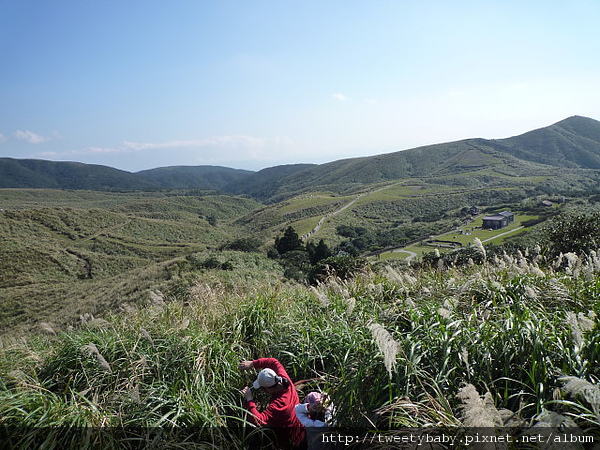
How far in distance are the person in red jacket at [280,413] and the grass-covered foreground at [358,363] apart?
0.23m

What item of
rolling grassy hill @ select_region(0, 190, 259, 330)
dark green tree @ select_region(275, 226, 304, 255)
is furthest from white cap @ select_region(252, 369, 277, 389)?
dark green tree @ select_region(275, 226, 304, 255)

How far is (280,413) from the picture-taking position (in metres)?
3.12

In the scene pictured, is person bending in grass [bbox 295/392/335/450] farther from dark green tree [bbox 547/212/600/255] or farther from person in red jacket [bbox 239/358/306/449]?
dark green tree [bbox 547/212/600/255]

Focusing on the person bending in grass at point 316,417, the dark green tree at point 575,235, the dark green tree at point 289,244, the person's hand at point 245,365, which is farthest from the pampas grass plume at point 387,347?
the dark green tree at point 289,244

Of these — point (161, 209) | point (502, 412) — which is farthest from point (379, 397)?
point (161, 209)

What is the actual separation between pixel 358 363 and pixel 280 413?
95 centimetres

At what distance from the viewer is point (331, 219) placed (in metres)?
81.6

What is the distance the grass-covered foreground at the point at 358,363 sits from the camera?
2.37 metres

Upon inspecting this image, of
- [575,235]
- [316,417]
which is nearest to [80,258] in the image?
[316,417]

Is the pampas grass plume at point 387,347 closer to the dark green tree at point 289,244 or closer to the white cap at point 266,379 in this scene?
the white cap at point 266,379

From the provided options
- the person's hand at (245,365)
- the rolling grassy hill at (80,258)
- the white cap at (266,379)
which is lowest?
the rolling grassy hill at (80,258)

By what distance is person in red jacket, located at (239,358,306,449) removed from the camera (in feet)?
10.2

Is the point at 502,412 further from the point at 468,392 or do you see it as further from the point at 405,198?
the point at 405,198

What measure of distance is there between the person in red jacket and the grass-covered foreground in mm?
227
